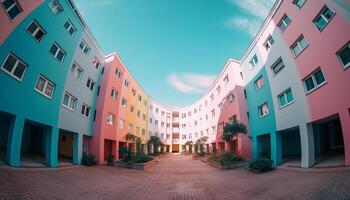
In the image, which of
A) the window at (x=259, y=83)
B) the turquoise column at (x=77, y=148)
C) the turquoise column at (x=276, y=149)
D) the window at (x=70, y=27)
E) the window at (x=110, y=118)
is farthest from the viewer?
the window at (x=110, y=118)

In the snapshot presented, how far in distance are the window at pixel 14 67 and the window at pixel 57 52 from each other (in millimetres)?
3405

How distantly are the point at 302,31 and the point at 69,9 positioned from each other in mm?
18997

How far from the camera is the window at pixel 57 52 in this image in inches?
601

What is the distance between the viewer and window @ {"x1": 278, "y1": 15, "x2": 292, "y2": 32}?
52.7 ft

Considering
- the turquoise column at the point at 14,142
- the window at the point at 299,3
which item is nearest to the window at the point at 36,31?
the turquoise column at the point at 14,142

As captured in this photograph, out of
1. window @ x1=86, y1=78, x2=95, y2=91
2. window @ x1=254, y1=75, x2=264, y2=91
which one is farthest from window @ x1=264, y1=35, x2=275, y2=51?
window @ x1=86, y1=78, x2=95, y2=91

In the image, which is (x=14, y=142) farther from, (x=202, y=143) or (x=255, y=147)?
(x=202, y=143)

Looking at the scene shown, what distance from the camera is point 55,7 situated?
1499 centimetres

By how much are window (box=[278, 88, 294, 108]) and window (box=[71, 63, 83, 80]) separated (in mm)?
19660

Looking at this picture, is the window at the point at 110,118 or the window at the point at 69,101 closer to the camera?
the window at the point at 69,101

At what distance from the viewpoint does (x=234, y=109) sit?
27.2m

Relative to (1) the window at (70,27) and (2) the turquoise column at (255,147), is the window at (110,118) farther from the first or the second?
(2) the turquoise column at (255,147)

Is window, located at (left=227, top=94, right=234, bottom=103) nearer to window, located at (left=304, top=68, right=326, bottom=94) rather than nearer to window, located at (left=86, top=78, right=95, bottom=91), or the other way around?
window, located at (left=304, top=68, right=326, bottom=94)

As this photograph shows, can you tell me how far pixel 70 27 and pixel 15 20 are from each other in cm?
659
